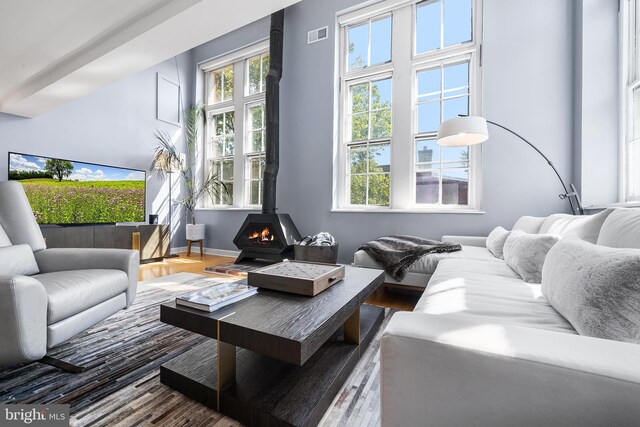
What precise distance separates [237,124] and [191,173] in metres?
1.31

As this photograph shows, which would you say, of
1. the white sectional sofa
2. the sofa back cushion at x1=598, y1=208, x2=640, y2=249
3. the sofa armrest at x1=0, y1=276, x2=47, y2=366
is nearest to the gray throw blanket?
the sofa back cushion at x1=598, y1=208, x2=640, y2=249

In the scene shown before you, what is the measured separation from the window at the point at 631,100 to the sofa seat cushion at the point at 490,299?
1589 mm

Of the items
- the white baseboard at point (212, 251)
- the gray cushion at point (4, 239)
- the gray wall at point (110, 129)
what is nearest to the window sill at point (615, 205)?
the gray cushion at point (4, 239)

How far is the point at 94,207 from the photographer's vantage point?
12.1 ft

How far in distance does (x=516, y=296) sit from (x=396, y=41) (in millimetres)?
3532

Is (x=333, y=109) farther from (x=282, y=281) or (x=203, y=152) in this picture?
(x=282, y=281)

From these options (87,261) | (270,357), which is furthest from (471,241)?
(87,261)

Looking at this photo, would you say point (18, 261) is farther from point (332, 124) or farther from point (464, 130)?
point (332, 124)

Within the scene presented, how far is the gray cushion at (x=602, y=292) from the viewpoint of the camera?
0.66 meters

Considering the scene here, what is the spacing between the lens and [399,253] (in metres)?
2.47

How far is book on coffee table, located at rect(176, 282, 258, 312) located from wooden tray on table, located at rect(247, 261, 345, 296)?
0.20ft

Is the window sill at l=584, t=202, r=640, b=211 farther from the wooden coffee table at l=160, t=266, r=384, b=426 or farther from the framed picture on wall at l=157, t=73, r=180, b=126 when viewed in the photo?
the framed picture on wall at l=157, t=73, r=180, b=126

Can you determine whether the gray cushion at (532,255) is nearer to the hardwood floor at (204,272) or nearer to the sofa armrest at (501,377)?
the hardwood floor at (204,272)

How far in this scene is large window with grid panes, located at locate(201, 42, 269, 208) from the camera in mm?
4793
